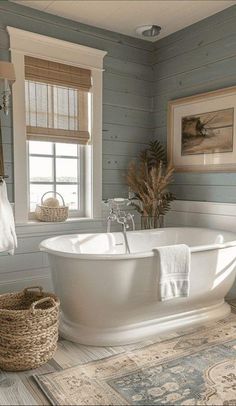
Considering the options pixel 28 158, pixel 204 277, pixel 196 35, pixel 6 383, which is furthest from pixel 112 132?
pixel 6 383

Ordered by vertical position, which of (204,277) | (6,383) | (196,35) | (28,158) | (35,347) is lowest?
(6,383)

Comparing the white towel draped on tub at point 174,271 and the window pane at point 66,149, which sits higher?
the window pane at point 66,149

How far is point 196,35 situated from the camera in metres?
3.39

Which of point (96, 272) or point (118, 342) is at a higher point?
point (96, 272)

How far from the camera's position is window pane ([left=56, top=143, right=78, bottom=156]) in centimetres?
339

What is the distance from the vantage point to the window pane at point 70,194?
3435 mm

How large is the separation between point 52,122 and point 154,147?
1121 millimetres

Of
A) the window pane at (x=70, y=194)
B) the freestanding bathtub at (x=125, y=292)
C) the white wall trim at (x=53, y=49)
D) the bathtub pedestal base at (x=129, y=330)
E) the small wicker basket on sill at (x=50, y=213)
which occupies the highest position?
the white wall trim at (x=53, y=49)

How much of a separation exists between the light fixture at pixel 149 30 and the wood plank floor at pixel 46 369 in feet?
8.86

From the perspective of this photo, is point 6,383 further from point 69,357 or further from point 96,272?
point 96,272

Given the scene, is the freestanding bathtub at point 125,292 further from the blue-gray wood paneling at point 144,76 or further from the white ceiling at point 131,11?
the white ceiling at point 131,11

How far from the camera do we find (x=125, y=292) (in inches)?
89.2

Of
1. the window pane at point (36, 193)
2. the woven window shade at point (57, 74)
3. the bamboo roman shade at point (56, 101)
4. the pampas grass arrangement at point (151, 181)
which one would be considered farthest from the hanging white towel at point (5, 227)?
the pampas grass arrangement at point (151, 181)

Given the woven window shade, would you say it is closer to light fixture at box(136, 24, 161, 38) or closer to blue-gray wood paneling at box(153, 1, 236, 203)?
light fixture at box(136, 24, 161, 38)
